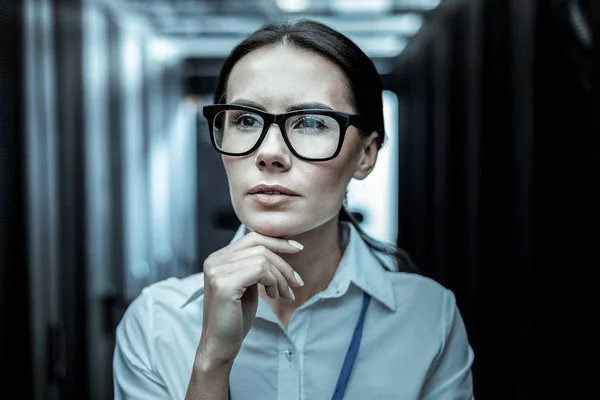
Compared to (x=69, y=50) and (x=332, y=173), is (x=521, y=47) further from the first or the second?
(x=69, y=50)

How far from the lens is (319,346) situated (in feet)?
3.43

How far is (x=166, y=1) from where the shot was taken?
261 centimetres

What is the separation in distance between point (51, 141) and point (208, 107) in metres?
1.06

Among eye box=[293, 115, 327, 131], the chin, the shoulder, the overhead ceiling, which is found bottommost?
the shoulder

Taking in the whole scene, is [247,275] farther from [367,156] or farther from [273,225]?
[367,156]

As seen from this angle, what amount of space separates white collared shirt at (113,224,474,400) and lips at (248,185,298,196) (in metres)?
0.22

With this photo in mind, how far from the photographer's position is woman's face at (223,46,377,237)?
93 cm

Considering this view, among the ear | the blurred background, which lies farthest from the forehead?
the blurred background

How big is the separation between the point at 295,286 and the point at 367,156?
273 mm

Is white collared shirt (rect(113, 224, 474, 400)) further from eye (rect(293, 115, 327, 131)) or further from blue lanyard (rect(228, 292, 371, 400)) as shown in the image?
eye (rect(293, 115, 327, 131))

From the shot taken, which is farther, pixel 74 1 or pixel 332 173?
pixel 74 1

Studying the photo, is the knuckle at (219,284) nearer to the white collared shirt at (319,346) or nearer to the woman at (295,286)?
the woman at (295,286)

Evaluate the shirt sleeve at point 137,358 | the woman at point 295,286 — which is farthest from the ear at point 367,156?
the shirt sleeve at point 137,358

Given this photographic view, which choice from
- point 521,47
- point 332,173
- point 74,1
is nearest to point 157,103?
point 74,1
